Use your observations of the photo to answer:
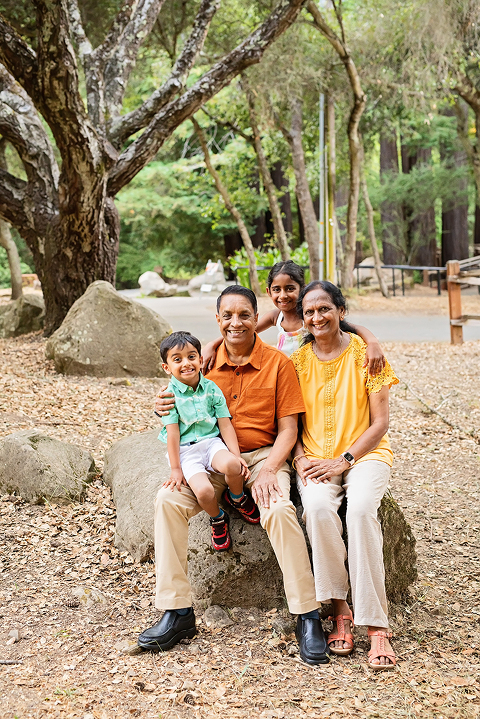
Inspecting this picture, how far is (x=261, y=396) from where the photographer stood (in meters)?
3.41

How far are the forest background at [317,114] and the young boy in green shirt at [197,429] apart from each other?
27.8ft

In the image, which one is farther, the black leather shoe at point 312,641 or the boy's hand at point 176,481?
the boy's hand at point 176,481

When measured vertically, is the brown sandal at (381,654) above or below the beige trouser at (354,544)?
below

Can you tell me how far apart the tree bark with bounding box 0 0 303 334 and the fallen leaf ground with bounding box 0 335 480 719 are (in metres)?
3.97

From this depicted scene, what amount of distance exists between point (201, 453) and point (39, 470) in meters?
1.71

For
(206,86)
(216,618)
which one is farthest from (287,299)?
(206,86)

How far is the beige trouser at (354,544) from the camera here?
2957 millimetres

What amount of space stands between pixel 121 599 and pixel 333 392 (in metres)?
1.47

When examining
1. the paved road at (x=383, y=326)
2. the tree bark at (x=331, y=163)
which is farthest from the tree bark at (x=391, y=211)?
the paved road at (x=383, y=326)

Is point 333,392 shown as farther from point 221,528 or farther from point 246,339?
point 221,528

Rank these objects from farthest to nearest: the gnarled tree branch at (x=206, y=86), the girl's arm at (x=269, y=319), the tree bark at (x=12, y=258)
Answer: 1. the tree bark at (x=12, y=258)
2. the gnarled tree branch at (x=206, y=86)
3. the girl's arm at (x=269, y=319)

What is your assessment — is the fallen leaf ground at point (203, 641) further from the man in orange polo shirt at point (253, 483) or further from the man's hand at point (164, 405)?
the man's hand at point (164, 405)

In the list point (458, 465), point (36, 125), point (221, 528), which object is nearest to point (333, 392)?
point (221, 528)

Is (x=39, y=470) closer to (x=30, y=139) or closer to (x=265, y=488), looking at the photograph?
(x=265, y=488)
